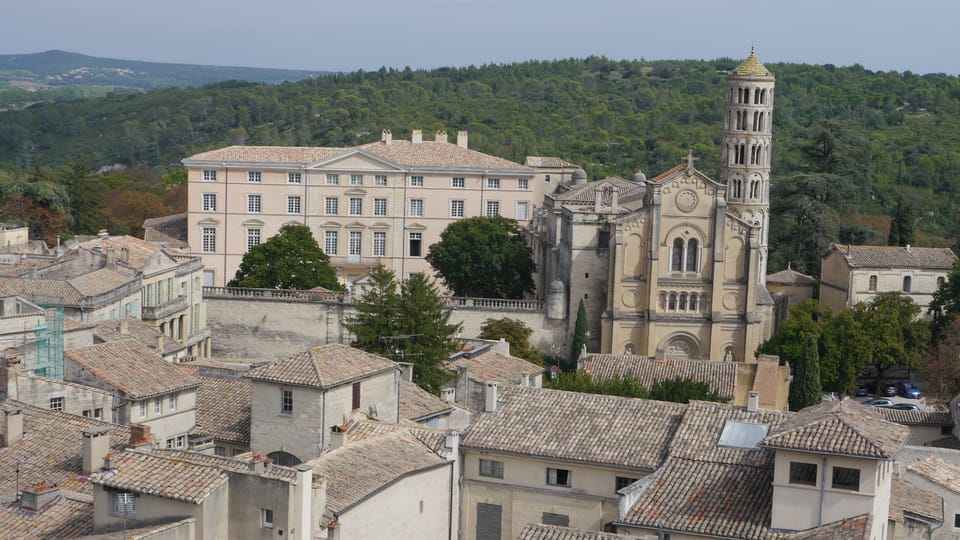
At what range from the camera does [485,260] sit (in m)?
79.2

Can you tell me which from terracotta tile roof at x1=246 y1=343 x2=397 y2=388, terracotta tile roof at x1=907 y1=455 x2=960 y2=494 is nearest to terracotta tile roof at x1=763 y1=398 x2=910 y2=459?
terracotta tile roof at x1=907 y1=455 x2=960 y2=494

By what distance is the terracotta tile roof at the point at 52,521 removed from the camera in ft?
95.8

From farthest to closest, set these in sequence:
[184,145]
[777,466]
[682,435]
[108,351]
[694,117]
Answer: [184,145], [694,117], [108,351], [682,435], [777,466]

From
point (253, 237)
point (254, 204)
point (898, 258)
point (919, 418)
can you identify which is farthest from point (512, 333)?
point (919, 418)

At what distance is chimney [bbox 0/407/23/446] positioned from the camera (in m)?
34.9

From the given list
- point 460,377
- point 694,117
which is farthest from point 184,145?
point 460,377

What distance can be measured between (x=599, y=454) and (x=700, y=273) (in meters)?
39.9

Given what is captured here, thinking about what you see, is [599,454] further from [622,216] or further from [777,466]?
[622,216]

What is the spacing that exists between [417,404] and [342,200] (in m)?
49.7

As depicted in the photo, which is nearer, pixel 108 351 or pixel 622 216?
Result: pixel 108 351

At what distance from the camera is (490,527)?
35.3m

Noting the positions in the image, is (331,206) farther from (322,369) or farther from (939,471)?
(939,471)

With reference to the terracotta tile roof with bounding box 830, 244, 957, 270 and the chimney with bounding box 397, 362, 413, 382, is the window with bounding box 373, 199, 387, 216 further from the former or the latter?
the chimney with bounding box 397, 362, 413, 382

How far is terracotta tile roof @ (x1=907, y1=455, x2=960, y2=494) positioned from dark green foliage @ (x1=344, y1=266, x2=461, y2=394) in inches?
768
